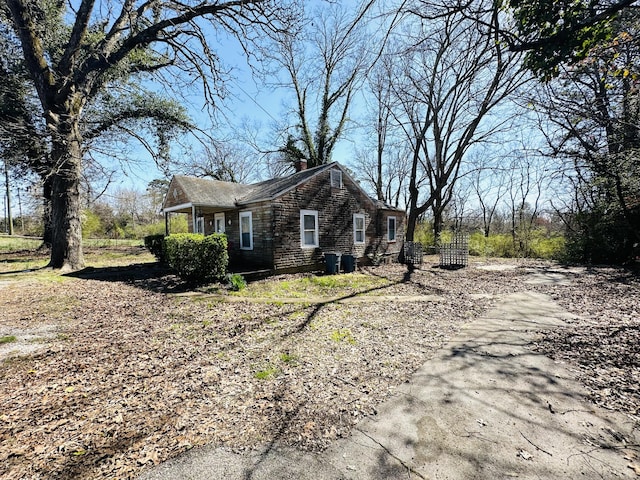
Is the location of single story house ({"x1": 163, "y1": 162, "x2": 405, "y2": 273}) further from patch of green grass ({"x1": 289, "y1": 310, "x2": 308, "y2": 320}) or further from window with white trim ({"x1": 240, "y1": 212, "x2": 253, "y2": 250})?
patch of green grass ({"x1": 289, "y1": 310, "x2": 308, "y2": 320})

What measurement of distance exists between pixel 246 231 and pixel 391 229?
889cm

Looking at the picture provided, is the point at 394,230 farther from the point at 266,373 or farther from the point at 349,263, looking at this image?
the point at 266,373

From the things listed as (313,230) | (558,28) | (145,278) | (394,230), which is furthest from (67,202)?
(394,230)

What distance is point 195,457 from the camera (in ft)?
7.01

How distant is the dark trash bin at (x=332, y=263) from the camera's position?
11680 mm

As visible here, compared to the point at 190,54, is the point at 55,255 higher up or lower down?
lower down

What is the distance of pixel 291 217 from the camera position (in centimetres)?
1141

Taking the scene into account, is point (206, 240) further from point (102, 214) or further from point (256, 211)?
point (102, 214)

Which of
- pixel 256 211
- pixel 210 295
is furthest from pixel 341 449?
pixel 256 211

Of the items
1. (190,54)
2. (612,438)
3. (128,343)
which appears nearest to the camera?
(612,438)

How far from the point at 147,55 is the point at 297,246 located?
1076cm

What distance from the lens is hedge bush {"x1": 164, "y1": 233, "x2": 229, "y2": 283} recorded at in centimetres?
855

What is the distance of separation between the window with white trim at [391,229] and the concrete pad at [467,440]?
12896mm

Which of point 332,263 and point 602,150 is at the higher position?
point 602,150
